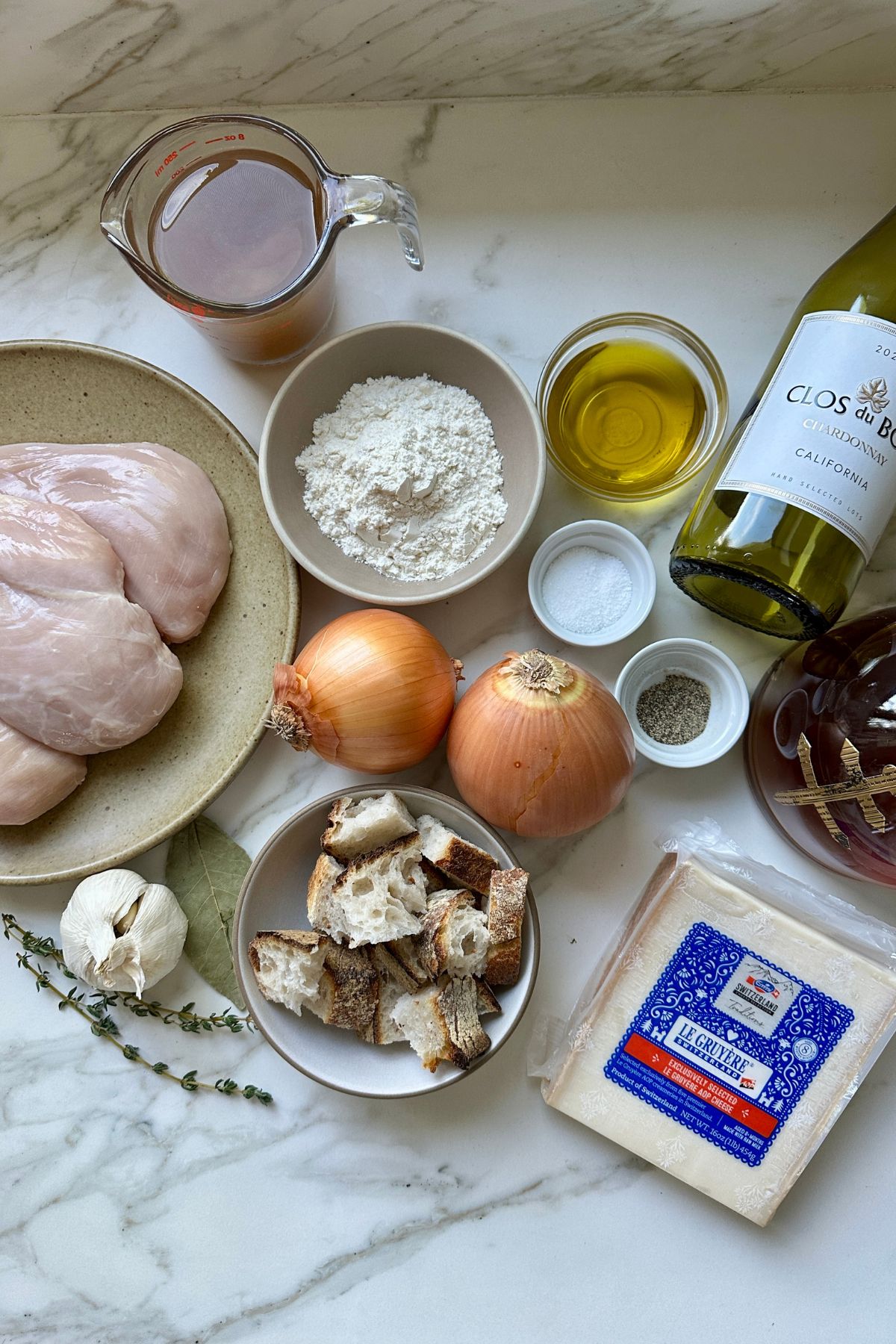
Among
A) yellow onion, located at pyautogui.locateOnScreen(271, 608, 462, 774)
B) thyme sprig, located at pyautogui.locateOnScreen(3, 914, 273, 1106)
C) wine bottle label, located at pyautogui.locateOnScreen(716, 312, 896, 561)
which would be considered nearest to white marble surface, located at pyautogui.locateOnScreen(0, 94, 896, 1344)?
thyme sprig, located at pyautogui.locateOnScreen(3, 914, 273, 1106)

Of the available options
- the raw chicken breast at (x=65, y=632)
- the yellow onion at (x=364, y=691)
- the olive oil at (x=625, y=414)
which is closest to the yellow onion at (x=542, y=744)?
the yellow onion at (x=364, y=691)

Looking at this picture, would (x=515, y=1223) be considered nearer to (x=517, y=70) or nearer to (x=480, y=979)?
(x=480, y=979)

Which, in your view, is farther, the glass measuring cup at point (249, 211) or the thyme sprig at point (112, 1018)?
the thyme sprig at point (112, 1018)

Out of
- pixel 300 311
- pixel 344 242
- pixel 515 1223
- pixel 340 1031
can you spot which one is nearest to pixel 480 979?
pixel 340 1031

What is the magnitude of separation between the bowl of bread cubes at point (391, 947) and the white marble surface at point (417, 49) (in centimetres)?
87

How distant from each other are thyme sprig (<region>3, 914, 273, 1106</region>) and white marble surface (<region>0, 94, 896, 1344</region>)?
2 centimetres

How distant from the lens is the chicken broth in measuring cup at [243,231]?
997 millimetres

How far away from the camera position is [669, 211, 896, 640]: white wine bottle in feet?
2.92

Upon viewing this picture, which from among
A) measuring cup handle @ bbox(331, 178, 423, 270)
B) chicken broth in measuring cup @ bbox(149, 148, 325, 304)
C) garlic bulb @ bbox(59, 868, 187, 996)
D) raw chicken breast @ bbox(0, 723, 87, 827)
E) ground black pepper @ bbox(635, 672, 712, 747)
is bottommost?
garlic bulb @ bbox(59, 868, 187, 996)

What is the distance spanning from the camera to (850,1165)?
110 cm

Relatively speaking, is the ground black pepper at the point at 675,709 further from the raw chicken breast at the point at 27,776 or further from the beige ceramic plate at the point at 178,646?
the raw chicken breast at the point at 27,776

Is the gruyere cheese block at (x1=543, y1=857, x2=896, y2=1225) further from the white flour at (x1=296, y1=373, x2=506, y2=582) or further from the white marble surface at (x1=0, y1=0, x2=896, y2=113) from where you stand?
the white marble surface at (x1=0, y1=0, x2=896, y2=113)

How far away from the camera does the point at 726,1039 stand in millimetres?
1039

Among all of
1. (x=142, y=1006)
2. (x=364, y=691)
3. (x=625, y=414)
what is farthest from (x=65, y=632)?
(x=625, y=414)
